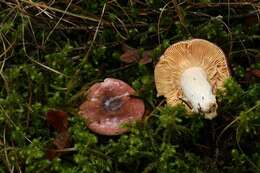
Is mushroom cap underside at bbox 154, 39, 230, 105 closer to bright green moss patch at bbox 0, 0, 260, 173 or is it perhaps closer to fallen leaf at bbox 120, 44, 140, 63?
bright green moss patch at bbox 0, 0, 260, 173

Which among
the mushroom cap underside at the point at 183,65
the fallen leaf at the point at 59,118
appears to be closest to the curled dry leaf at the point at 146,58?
the mushroom cap underside at the point at 183,65

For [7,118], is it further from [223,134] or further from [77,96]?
[223,134]

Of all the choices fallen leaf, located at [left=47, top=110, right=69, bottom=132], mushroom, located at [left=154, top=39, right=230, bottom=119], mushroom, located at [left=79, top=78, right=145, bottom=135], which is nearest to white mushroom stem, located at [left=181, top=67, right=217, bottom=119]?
mushroom, located at [left=154, top=39, right=230, bottom=119]

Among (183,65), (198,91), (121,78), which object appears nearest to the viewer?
(198,91)

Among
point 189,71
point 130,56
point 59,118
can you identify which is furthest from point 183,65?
point 59,118

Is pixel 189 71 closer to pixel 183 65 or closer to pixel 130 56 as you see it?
pixel 183 65

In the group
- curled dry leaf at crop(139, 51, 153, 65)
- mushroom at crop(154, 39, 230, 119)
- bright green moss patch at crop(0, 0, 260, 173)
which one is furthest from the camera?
curled dry leaf at crop(139, 51, 153, 65)

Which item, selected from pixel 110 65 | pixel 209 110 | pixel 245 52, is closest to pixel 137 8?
pixel 110 65
